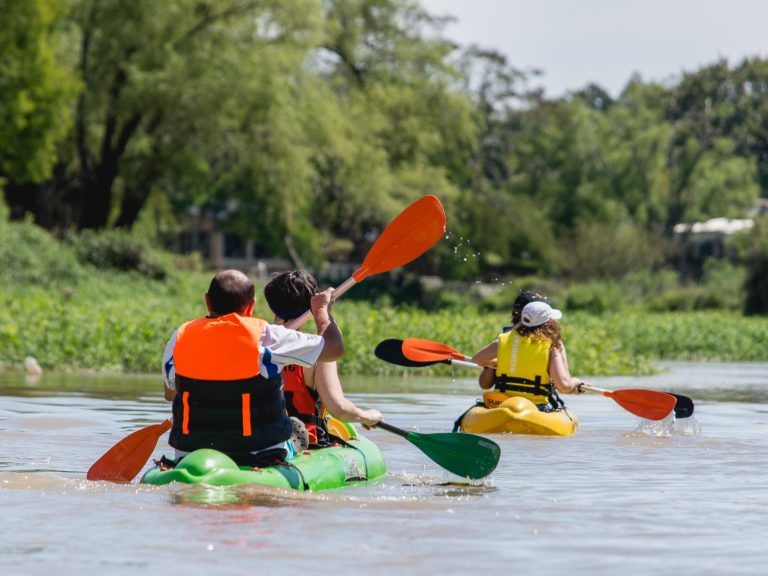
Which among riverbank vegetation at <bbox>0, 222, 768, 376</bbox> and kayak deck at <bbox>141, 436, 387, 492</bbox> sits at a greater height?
riverbank vegetation at <bbox>0, 222, 768, 376</bbox>

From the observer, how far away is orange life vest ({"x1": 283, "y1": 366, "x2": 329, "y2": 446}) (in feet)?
23.6

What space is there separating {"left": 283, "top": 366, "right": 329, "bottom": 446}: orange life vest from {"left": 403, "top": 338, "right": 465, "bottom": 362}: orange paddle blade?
3181 mm

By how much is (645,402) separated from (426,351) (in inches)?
64.2

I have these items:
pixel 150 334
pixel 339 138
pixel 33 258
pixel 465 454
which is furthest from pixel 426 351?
pixel 339 138

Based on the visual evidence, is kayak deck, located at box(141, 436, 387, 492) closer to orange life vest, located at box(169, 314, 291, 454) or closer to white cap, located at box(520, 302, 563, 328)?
orange life vest, located at box(169, 314, 291, 454)

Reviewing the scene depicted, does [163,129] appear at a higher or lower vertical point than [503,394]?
higher

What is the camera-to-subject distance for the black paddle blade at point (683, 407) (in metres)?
10.6

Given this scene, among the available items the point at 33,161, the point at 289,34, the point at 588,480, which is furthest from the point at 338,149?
the point at 588,480

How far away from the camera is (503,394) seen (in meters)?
10.3

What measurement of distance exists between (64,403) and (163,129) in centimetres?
2033

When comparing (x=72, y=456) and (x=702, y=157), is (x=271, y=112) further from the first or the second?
(x=702, y=157)

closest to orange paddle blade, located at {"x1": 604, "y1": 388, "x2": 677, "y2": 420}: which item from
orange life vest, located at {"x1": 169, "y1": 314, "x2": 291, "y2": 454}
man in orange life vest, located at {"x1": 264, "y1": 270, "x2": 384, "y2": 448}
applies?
man in orange life vest, located at {"x1": 264, "y1": 270, "x2": 384, "y2": 448}

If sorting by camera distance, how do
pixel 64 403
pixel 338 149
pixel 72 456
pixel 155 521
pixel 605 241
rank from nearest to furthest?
pixel 155 521, pixel 72 456, pixel 64 403, pixel 338 149, pixel 605 241

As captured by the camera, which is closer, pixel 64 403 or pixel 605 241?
pixel 64 403
